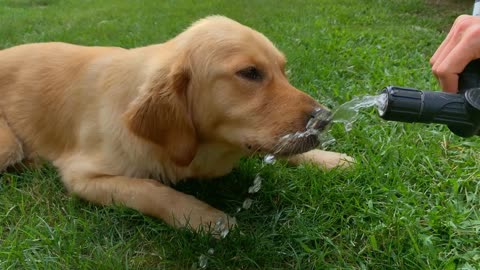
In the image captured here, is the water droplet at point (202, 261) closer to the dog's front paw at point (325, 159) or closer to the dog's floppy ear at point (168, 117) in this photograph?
the dog's floppy ear at point (168, 117)

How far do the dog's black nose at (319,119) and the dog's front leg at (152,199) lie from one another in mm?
657

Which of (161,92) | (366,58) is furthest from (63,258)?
(366,58)

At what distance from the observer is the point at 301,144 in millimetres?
2586

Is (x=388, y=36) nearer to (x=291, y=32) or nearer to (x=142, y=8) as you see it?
(x=291, y=32)

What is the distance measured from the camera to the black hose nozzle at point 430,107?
67.4 inches

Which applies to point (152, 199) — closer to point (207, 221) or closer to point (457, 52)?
point (207, 221)

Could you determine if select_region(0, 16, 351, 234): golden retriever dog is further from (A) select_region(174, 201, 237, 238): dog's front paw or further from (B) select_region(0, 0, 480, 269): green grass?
(B) select_region(0, 0, 480, 269): green grass

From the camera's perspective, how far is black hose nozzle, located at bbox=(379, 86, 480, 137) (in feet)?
5.61

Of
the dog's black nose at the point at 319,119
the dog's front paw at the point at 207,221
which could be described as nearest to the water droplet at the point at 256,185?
the dog's front paw at the point at 207,221

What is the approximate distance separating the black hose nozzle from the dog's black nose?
0.82 metres

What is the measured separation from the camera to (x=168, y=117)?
272cm

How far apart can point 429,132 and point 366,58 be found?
6.35ft

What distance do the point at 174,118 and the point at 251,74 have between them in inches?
18.6

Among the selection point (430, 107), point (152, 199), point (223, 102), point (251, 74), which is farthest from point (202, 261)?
point (430, 107)
